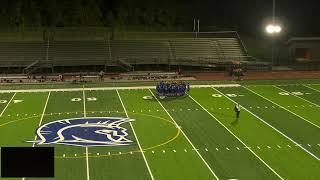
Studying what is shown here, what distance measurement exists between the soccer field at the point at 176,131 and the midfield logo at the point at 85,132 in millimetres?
44

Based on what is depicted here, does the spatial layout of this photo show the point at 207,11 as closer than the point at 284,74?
No

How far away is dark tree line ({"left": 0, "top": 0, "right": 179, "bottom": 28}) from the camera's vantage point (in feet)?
149

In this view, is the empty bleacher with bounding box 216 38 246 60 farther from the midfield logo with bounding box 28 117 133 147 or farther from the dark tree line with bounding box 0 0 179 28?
the midfield logo with bounding box 28 117 133 147

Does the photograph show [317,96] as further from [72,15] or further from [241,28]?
[72,15]

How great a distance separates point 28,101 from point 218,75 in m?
15.6

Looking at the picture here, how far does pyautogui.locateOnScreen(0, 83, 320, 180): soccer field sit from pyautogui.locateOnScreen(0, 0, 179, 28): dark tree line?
56.0 ft

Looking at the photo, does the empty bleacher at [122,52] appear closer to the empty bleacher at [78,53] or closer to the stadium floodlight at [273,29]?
the empty bleacher at [78,53]

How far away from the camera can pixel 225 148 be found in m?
17.2

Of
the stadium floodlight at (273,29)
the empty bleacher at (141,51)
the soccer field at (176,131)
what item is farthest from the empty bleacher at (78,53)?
the stadium floodlight at (273,29)

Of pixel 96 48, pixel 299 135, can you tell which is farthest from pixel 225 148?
pixel 96 48
